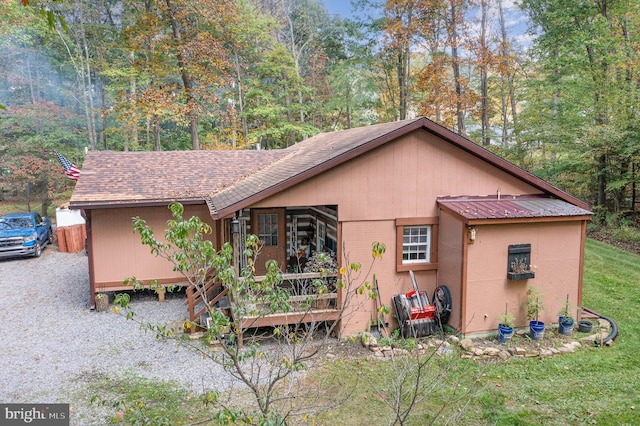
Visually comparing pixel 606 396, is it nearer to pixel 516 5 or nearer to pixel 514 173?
pixel 514 173

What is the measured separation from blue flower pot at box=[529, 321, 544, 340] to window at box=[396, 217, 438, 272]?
2.18 meters

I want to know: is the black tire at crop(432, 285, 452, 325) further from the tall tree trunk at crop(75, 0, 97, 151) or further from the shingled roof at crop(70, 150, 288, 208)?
the tall tree trunk at crop(75, 0, 97, 151)

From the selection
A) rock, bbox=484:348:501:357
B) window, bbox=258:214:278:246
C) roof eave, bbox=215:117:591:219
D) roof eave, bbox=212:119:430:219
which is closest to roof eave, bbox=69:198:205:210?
window, bbox=258:214:278:246

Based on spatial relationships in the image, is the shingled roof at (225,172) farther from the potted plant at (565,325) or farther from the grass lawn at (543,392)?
the grass lawn at (543,392)

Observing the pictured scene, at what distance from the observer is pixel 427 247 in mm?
9133

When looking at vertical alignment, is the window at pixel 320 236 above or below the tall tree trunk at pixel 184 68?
below

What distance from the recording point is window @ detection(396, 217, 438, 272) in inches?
345

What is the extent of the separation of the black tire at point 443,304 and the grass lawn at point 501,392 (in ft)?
4.31

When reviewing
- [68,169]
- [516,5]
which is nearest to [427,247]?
[68,169]

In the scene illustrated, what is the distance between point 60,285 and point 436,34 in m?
19.8

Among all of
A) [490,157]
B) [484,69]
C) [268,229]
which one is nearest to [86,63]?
[268,229]

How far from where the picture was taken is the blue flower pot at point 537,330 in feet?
26.8

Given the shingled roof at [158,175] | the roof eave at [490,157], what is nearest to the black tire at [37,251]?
the shingled roof at [158,175]

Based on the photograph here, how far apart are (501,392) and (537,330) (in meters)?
2.33
